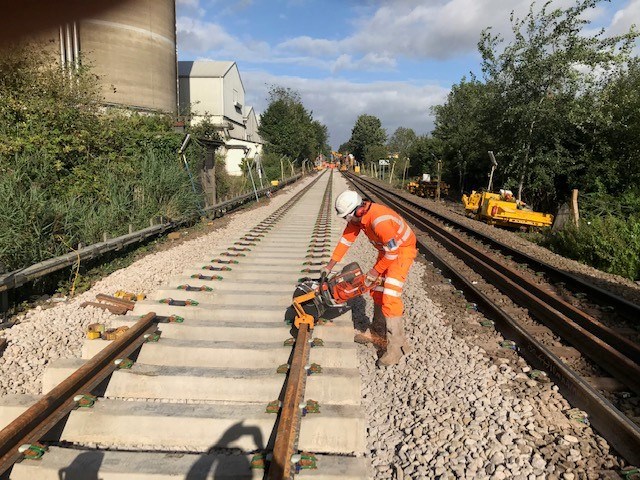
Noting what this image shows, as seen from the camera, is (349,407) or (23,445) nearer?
(23,445)

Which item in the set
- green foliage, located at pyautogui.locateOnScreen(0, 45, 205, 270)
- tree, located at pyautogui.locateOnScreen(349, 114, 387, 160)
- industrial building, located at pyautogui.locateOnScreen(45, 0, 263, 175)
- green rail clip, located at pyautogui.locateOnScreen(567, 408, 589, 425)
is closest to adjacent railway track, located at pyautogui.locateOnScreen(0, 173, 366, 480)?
green rail clip, located at pyautogui.locateOnScreen(567, 408, 589, 425)

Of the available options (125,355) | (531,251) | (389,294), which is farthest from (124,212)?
(531,251)

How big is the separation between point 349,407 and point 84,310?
3818mm

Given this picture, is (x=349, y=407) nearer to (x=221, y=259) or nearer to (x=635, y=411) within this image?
(x=635, y=411)

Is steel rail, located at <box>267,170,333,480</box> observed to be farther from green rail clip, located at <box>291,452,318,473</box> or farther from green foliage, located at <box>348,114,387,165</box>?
green foliage, located at <box>348,114,387,165</box>

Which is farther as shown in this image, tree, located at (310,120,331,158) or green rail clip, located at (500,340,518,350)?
tree, located at (310,120,331,158)

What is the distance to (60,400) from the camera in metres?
3.06

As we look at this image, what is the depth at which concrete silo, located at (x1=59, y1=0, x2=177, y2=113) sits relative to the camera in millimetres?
22281

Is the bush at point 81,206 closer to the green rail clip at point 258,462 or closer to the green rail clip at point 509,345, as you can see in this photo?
the green rail clip at point 258,462

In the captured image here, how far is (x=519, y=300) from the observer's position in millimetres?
6465

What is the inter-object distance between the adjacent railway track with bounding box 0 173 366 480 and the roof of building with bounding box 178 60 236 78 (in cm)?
4141

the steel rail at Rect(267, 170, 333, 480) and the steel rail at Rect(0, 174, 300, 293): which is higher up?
the steel rail at Rect(0, 174, 300, 293)

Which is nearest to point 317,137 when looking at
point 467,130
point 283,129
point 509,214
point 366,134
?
point 366,134

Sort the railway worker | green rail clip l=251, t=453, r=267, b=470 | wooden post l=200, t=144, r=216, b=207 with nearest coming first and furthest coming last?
green rail clip l=251, t=453, r=267, b=470
the railway worker
wooden post l=200, t=144, r=216, b=207
